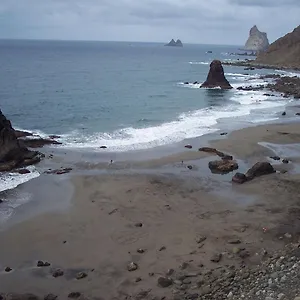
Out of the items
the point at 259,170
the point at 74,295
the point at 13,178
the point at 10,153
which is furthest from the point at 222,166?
the point at 74,295

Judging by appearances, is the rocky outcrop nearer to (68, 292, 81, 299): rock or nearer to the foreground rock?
the foreground rock

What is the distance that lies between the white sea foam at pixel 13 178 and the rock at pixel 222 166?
11197 mm

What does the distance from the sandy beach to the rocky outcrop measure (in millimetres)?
3914

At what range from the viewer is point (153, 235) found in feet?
61.0

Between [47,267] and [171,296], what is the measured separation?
16.8ft

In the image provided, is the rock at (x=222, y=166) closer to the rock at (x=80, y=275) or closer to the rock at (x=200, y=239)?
the rock at (x=200, y=239)

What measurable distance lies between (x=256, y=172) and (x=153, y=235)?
10085 mm

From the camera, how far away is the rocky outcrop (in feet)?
90.1

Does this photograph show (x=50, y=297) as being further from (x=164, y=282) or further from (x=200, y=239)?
(x=200, y=239)

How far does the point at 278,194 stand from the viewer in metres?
23.1

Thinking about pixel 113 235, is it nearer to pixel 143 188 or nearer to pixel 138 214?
pixel 138 214

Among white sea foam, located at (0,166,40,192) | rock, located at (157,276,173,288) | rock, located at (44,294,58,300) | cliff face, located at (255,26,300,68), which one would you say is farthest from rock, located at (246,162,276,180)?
cliff face, located at (255,26,300,68)

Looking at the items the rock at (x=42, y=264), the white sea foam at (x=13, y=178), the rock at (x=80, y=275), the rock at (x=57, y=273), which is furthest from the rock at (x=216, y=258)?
the white sea foam at (x=13, y=178)

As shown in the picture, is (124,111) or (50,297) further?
(124,111)
